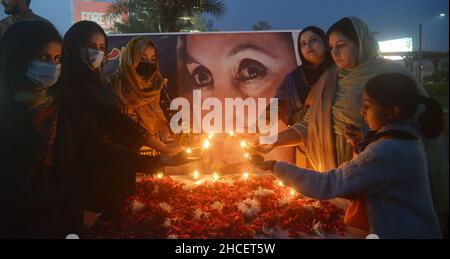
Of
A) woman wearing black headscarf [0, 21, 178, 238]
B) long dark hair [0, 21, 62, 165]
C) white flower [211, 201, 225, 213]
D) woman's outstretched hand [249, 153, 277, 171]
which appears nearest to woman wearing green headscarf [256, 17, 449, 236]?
woman's outstretched hand [249, 153, 277, 171]

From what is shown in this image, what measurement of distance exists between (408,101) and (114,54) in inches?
108

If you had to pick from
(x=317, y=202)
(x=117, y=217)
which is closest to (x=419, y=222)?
(x=317, y=202)

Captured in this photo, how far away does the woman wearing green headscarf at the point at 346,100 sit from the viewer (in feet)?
10.6

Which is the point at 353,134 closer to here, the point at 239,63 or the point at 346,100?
the point at 346,100

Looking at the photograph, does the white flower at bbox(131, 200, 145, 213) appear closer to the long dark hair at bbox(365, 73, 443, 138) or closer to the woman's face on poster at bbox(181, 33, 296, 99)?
the woman's face on poster at bbox(181, 33, 296, 99)

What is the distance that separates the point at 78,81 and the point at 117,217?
4.12ft

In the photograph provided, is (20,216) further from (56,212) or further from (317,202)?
(317,202)

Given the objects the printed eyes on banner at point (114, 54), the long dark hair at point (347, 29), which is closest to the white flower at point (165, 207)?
the printed eyes on banner at point (114, 54)

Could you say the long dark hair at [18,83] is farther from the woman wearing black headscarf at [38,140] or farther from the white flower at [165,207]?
the white flower at [165,207]

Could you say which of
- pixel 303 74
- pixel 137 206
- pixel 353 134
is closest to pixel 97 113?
pixel 137 206

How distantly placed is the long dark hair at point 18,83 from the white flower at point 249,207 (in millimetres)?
1813

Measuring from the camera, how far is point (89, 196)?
3537 millimetres

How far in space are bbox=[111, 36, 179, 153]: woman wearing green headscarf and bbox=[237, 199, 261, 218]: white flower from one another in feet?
3.24

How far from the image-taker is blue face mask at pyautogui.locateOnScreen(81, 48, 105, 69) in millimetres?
3550
